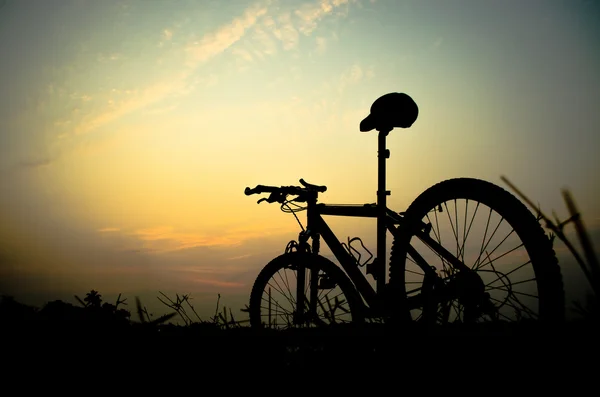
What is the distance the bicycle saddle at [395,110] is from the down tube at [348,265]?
4.40 ft

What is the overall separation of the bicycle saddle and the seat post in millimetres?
152

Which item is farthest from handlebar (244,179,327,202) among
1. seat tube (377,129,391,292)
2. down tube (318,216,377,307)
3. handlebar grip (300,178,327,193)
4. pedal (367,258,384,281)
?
pedal (367,258,384,281)

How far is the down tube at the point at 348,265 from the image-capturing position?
3844mm

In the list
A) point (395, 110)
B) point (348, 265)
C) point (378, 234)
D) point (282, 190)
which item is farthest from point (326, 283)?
point (395, 110)

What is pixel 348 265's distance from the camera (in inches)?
163

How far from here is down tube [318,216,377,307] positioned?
384cm

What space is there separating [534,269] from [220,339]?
1.86 m

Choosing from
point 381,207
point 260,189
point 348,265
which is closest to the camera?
point 381,207

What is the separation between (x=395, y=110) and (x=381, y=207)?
0.92 m

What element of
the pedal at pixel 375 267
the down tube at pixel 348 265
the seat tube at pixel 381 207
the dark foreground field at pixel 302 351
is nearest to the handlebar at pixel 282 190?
the down tube at pixel 348 265

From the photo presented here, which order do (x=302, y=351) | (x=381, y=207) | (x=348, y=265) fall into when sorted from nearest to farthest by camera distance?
(x=302, y=351) < (x=381, y=207) < (x=348, y=265)

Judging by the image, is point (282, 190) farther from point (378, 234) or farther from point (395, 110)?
point (395, 110)

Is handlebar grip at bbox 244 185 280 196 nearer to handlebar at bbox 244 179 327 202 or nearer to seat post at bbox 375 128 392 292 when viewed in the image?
handlebar at bbox 244 179 327 202

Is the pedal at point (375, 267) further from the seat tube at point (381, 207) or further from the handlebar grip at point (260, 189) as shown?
the handlebar grip at point (260, 189)
